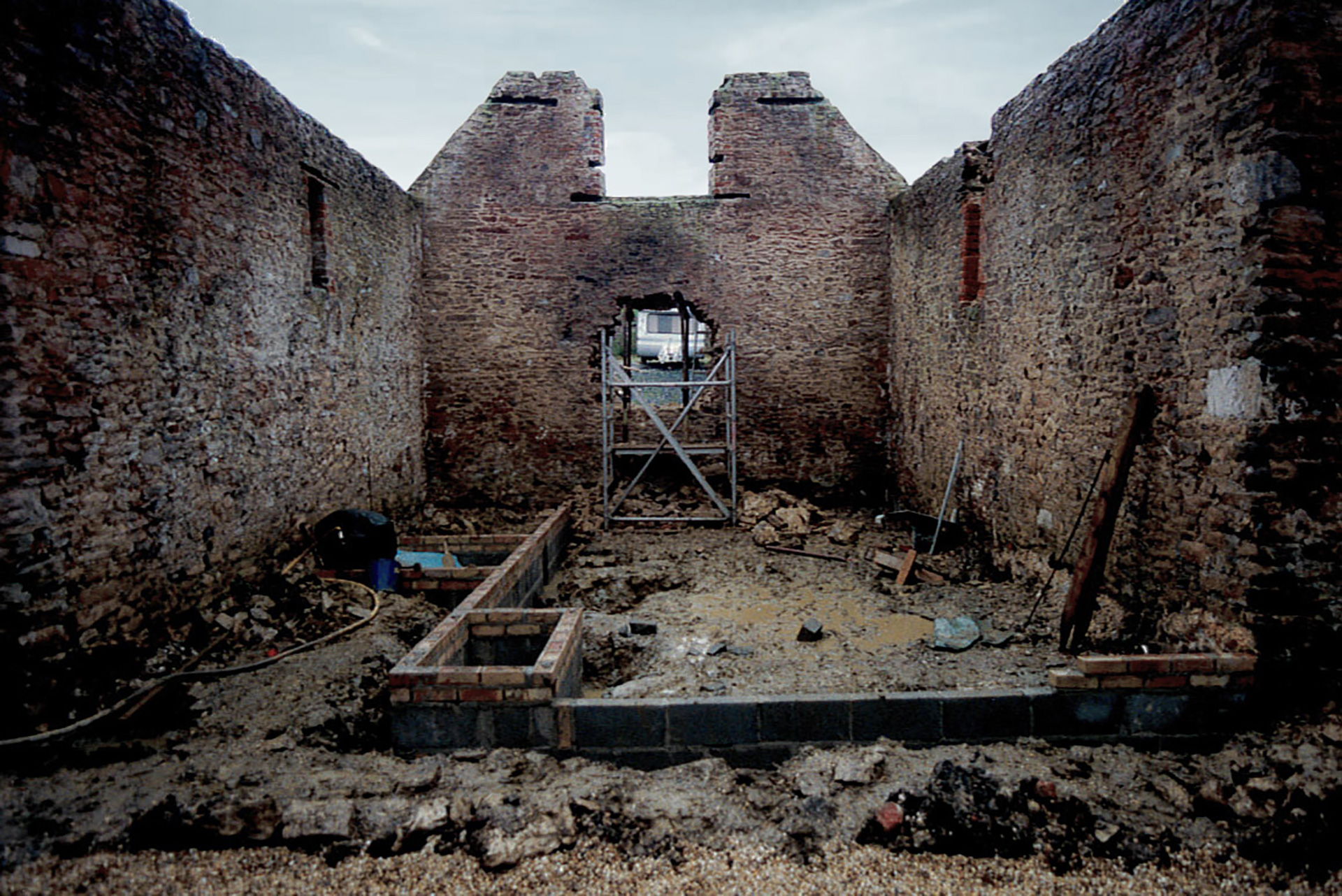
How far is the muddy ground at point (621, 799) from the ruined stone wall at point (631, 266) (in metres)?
6.66

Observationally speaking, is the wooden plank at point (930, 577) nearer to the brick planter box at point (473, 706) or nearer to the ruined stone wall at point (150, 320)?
the brick planter box at point (473, 706)

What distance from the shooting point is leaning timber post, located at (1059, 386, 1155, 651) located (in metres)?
4.84

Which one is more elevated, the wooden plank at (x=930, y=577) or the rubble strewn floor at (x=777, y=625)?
the wooden plank at (x=930, y=577)

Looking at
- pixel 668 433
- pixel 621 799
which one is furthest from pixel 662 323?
pixel 621 799

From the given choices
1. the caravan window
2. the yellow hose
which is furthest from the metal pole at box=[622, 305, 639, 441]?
the caravan window

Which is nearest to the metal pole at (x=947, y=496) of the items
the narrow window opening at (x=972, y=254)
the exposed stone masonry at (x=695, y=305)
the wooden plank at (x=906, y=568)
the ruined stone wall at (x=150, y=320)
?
the exposed stone masonry at (x=695, y=305)

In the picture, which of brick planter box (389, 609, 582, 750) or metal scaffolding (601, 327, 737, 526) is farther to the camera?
metal scaffolding (601, 327, 737, 526)

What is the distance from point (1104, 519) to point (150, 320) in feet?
22.0

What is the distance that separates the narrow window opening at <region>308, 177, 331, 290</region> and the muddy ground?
462 centimetres

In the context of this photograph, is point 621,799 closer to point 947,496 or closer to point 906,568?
point 906,568

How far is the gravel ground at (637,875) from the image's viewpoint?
2959 millimetres

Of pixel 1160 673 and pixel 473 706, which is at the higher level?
pixel 1160 673

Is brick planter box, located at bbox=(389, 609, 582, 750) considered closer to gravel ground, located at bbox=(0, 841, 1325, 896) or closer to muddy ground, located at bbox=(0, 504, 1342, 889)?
muddy ground, located at bbox=(0, 504, 1342, 889)

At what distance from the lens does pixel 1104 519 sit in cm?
484
